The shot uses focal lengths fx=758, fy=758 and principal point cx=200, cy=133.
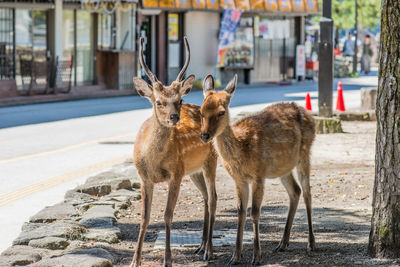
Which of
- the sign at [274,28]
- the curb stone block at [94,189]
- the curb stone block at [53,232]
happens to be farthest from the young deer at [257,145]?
the sign at [274,28]

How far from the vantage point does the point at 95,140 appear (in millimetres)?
15578

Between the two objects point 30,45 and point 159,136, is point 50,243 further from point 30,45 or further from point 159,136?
point 30,45

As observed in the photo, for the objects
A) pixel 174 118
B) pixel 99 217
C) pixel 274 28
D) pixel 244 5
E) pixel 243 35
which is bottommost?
pixel 99 217

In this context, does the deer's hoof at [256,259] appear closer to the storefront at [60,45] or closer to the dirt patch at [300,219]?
the dirt patch at [300,219]

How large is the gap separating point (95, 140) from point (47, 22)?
12.9m

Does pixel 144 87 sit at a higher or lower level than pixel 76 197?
higher

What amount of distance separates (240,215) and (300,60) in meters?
31.5

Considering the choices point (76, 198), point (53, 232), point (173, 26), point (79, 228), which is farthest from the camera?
point (173, 26)

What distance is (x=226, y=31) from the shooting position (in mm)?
33844

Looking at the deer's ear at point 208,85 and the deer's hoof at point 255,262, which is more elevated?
the deer's ear at point 208,85

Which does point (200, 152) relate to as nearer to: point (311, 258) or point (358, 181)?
point (311, 258)

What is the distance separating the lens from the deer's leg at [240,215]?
6.54 m

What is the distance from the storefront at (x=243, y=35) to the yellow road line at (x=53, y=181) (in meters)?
18.1

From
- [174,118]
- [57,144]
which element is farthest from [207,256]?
[57,144]
